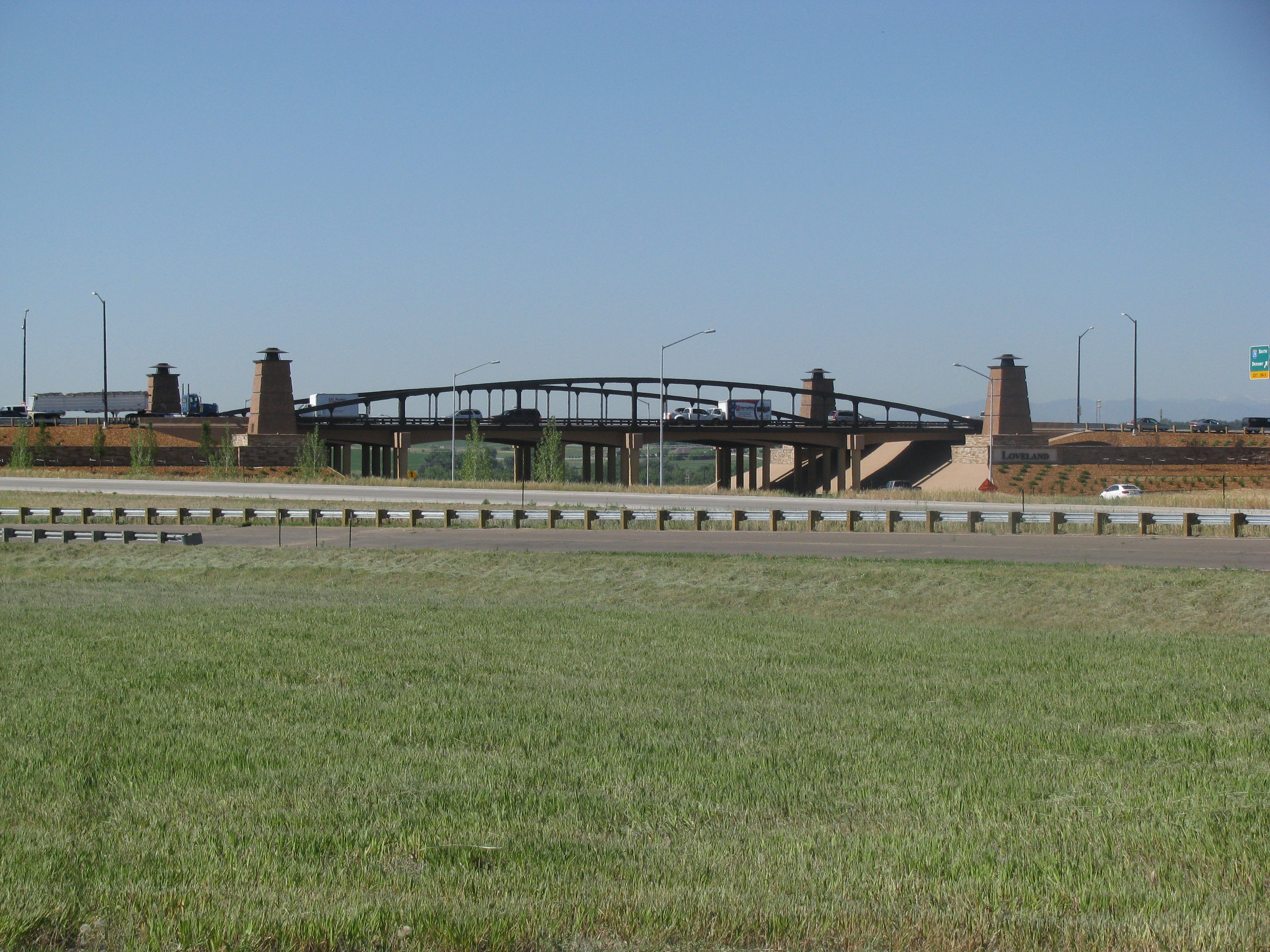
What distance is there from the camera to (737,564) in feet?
91.6

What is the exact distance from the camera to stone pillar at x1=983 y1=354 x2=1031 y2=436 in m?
96.7

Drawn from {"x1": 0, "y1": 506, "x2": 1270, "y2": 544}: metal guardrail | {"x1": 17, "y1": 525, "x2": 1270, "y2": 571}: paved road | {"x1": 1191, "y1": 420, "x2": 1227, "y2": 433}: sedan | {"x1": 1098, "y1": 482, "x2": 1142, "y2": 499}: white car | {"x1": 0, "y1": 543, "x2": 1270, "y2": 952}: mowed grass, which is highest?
{"x1": 1191, "y1": 420, "x2": 1227, "y2": 433}: sedan

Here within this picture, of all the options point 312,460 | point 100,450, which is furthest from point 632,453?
point 100,450

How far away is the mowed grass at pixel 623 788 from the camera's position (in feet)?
19.4

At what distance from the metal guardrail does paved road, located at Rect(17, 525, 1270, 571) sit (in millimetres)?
995

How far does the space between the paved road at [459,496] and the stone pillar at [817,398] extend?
7032 centimetres

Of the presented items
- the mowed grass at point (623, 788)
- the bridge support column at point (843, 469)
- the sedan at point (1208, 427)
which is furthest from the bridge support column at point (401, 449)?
the mowed grass at point (623, 788)

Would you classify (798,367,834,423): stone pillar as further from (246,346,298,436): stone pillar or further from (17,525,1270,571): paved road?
(17,525,1270,571): paved road

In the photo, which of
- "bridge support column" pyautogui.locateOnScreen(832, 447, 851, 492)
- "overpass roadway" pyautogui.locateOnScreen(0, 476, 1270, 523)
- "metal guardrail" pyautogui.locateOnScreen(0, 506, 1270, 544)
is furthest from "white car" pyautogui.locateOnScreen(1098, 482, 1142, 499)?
"bridge support column" pyautogui.locateOnScreen(832, 447, 851, 492)

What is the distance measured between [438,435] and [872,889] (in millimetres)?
95886

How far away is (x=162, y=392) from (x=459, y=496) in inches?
2475

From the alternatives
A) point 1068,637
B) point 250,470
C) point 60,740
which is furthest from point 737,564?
point 250,470

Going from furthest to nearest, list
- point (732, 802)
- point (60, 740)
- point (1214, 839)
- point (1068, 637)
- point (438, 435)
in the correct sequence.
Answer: point (438, 435), point (1068, 637), point (60, 740), point (732, 802), point (1214, 839)

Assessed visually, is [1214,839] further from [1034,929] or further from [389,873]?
[389,873]
